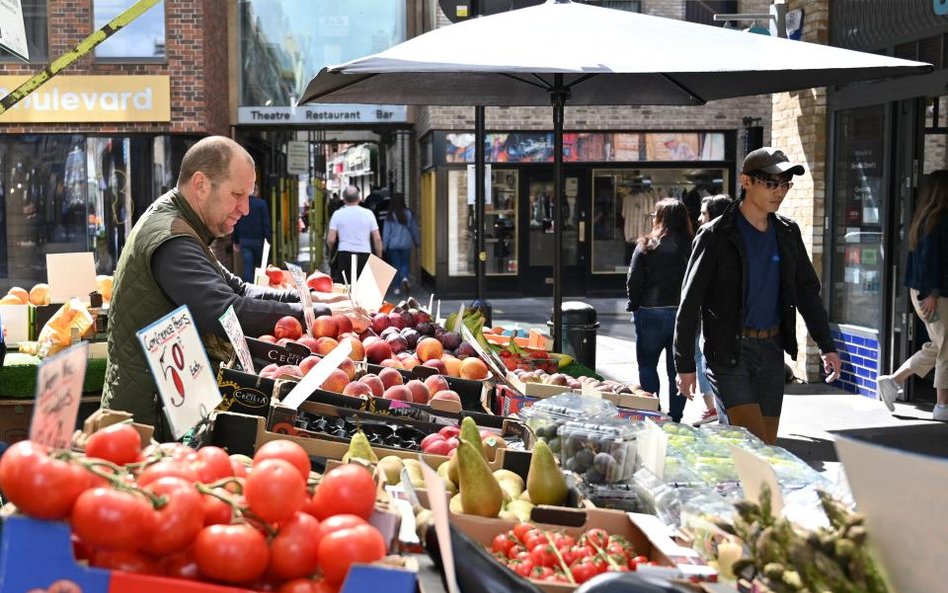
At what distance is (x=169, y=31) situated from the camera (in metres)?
18.8

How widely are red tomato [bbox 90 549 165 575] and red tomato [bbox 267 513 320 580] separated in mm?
236

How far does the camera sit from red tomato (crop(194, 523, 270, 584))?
6.38 feet

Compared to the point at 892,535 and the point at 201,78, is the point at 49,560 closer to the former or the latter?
the point at 892,535

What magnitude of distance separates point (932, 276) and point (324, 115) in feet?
47.4

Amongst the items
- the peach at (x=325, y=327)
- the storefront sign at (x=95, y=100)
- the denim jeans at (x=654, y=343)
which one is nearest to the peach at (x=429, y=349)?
the peach at (x=325, y=327)

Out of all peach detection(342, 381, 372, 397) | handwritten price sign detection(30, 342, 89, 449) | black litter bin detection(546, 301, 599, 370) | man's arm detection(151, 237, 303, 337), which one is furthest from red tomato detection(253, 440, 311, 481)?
black litter bin detection(546, 301, 599, 370)

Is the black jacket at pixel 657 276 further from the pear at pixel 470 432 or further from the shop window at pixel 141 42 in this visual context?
the shop window at pixel 141 42

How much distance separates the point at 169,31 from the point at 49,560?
18.3 metres

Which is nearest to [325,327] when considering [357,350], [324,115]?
[357,350]

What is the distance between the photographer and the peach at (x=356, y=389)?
3.95 metres

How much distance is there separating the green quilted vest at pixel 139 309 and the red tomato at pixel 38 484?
2.10m

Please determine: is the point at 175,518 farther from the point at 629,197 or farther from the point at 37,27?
the point at 629,197

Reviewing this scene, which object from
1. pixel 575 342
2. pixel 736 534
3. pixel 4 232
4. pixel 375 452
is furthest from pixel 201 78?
pixel 736 534

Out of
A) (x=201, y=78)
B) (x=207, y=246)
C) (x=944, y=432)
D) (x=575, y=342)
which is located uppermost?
(x=201, y=78)
